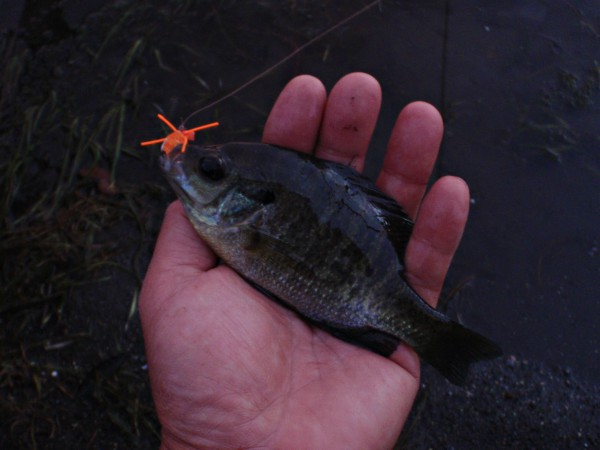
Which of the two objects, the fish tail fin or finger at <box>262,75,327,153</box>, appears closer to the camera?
the fish tail fin

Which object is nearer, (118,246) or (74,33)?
(118,246)

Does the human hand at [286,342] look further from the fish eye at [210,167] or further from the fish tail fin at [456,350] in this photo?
the fish eye at [210,167]

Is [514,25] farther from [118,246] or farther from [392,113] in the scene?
[118,246]

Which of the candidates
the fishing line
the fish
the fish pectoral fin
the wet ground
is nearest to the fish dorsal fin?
the fish

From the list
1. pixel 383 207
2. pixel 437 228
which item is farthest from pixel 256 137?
pixel 437 228

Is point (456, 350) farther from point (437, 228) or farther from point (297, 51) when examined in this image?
point (297, 51)

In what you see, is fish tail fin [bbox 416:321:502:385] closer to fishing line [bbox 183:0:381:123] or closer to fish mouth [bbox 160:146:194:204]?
fish mouth [bbox 160:146:194:204]

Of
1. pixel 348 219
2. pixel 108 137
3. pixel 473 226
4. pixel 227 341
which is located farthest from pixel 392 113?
pixel 227 341
